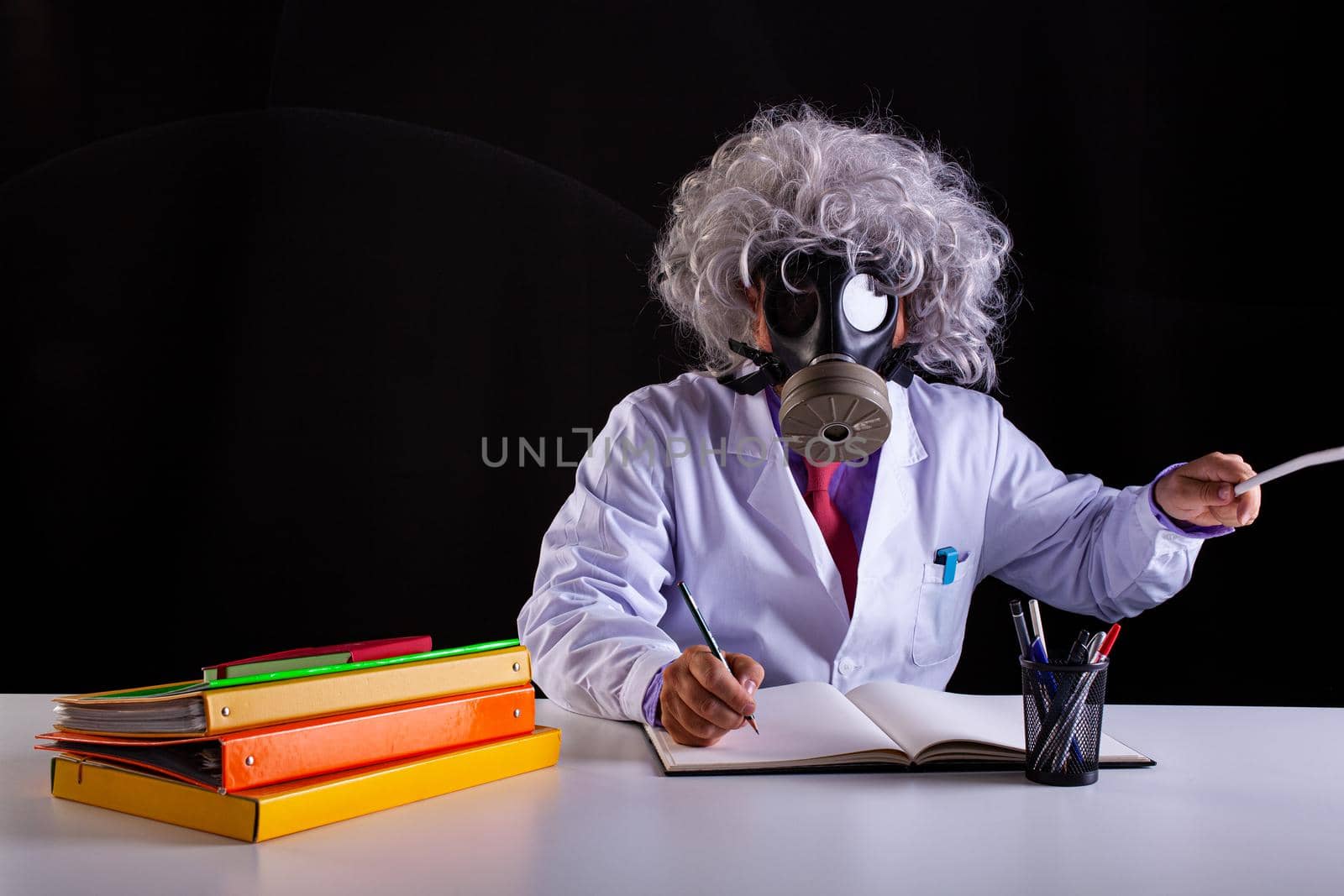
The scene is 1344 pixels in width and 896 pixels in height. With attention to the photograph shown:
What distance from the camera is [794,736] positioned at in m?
1.09

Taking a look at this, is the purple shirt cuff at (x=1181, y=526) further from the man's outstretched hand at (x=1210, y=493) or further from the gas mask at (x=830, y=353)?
the gas mask at (x=830, y=353)

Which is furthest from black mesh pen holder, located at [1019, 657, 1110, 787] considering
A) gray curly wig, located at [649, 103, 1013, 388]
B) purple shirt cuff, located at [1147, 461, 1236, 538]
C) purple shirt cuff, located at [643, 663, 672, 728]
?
gray curly wig, located at [649, 103, 1013, 388]

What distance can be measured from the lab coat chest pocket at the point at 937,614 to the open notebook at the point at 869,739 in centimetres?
44

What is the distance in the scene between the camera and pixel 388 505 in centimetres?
230

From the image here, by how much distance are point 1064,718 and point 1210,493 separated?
1.56 feet

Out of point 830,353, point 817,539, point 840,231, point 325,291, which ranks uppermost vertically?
point 325,291

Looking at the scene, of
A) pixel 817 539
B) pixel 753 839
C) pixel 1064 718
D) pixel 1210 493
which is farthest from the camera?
pixel 817 539

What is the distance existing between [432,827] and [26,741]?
Result: 1.88 ft

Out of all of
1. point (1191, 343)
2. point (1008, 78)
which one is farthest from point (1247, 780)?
point (1008, 78)

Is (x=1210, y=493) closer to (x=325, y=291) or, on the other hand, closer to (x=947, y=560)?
(x=947, y=560)

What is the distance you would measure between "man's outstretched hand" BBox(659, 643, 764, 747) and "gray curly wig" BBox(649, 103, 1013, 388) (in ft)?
1.98

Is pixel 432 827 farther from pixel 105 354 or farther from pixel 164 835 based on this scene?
pixel 105 354

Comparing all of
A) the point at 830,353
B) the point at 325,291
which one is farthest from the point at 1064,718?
the point at 325,291

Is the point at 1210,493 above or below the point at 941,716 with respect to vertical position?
above
